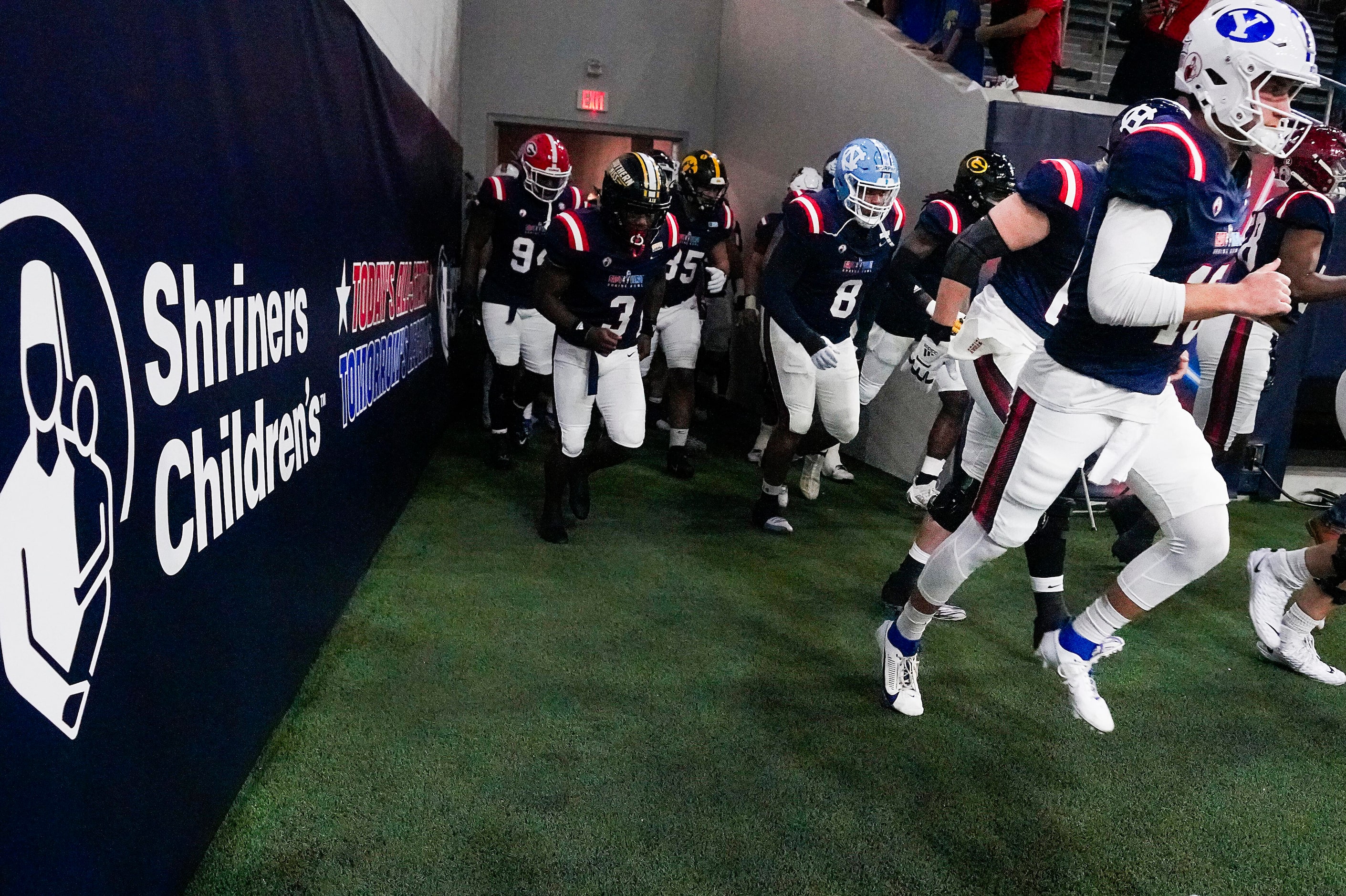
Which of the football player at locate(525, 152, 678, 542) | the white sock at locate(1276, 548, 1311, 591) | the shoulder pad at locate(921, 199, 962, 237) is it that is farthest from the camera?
the football player at locate(525, 152, 678, 542)

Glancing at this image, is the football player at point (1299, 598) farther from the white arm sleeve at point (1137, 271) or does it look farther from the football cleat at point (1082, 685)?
the white arm sleeve at point (1137, 271)

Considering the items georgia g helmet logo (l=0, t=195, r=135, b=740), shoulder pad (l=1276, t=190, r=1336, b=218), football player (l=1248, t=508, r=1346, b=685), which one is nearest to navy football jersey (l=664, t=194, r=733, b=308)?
shoulder pad (l=1276, t=190, r=1336, b=218)

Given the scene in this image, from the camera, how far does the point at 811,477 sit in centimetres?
548

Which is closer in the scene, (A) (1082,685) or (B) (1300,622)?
(A) (1082,685)

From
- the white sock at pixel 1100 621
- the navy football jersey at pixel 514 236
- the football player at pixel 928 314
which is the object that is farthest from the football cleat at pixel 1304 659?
the navy football jersey at pixel 514 236

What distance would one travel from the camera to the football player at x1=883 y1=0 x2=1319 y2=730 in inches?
83.8

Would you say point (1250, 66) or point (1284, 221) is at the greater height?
point (1250, 66)

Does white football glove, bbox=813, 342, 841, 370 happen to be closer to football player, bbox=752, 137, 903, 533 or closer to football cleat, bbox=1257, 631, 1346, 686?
football player, bbox=752, 137, 903, 533

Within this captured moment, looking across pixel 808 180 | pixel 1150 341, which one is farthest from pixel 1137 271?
pixel 808 180

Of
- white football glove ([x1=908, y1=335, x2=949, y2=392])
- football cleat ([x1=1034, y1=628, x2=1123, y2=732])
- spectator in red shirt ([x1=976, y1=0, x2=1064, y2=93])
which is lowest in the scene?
football cleat ([x1=1034, y1=628, x2=1123, y2=732])

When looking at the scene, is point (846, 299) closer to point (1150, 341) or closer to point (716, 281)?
point (716, 281)

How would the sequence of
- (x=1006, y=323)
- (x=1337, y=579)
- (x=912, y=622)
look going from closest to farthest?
1. (x=912, y=622)
2. (x=1006, y=323)
3. (x=1337, y=579)

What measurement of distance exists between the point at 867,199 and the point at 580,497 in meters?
1.92

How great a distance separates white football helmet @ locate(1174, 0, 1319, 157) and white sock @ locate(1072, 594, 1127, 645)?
1.20 metres
